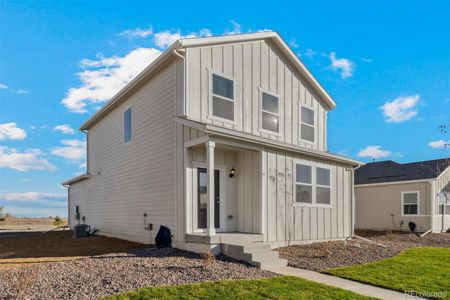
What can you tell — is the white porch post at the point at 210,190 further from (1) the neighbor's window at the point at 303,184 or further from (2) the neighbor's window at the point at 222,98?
(1) the neighbor's window at the point at 303,184

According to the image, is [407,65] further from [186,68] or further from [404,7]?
[186,68]

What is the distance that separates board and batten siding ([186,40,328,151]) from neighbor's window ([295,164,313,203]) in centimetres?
134

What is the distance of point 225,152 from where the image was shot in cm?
1127

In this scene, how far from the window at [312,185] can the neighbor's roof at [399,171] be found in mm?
10729

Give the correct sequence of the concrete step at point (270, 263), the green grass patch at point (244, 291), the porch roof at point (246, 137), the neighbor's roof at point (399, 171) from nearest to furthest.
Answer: the green grass patch at point (244, 291)
the concrete step at point (270, 263)
the porch roof at point (246, 137)
the neighbor's roof at point (399, 171)

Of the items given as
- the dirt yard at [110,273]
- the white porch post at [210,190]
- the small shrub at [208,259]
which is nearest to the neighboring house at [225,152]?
the white porch post at [210,190]

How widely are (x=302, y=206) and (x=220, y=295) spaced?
716cm

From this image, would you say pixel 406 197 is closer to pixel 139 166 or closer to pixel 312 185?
pixel 312 185

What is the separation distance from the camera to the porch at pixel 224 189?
381 inches

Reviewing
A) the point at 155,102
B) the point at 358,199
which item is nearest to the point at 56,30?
the point at 155,102

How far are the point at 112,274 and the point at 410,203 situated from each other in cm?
1976

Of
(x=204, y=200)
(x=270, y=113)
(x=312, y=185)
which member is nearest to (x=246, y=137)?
(x=204, y=200)

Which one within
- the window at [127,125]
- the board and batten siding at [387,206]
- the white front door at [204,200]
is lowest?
the board and batten siding at [387,206]

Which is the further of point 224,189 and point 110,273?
point 224,189
